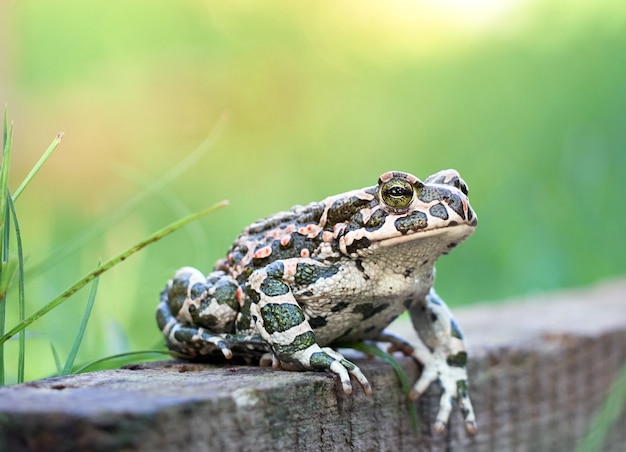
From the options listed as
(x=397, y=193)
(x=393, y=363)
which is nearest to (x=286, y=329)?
(x=393, y=363)

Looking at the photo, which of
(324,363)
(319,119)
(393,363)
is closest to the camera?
(324,363)

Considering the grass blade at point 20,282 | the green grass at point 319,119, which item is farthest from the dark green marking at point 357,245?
the green grass at point 319,119

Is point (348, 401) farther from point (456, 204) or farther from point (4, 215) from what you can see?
point (4, 215)

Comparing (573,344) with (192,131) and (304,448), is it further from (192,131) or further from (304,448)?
(192,131)

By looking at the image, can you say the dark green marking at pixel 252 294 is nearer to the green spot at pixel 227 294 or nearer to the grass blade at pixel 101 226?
the green spot at pixel 227 294

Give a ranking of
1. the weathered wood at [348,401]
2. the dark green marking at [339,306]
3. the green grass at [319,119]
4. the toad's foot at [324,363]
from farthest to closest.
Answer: the green grass at [319,119]
the dark green marking at [339,306]
the toad's foot at [324,363]
the weathered wood at [348,401]

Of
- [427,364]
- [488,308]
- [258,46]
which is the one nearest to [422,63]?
[258,46]
